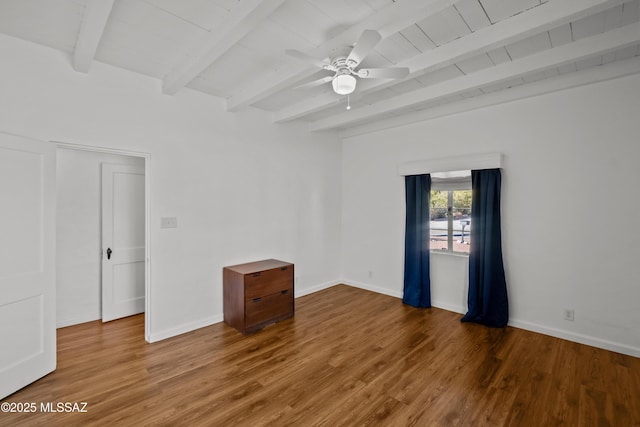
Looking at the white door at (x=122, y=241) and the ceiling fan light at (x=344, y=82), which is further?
the white door at (x=122, y=241)

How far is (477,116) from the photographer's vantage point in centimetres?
379

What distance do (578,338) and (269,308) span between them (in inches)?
134

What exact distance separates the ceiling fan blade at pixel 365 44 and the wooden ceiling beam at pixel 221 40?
1.75 feet

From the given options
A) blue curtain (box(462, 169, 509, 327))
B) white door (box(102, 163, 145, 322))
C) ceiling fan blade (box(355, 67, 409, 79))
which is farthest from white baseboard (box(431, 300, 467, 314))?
white door (box(102, 163, 145, 322))

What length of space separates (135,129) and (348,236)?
3611 millimetres

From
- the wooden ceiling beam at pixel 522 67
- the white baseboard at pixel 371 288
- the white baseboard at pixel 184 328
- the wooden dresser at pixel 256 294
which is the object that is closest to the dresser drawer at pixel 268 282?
the wooden dresser at pixel 256 294

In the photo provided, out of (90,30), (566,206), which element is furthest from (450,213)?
(90,30)

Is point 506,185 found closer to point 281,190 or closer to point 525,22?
point 525,22

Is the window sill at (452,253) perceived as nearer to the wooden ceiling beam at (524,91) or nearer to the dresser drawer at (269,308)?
the wooden ceiling beam at (524,91)

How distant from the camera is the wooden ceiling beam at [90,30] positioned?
1.86m

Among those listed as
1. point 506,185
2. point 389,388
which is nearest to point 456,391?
point 389,388

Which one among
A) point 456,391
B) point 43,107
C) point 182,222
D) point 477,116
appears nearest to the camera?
point 456,391

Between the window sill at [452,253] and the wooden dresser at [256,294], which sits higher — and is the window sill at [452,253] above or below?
above

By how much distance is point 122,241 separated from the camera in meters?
3.87
